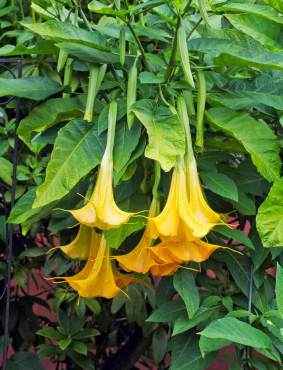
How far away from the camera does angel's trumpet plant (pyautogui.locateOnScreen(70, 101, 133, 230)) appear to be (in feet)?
4.51

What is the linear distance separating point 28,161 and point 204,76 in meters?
0.80

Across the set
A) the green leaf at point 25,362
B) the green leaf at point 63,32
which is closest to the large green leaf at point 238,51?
the green leaf at point 63,32

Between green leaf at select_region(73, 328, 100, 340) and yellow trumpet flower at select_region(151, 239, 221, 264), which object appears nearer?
yellow trumpet flower at select_region(151, 239, 221, 264)

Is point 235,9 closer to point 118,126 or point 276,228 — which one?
point 118,126

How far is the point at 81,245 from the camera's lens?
1622mm

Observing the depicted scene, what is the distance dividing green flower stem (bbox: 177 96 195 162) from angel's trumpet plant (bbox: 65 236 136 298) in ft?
0.97

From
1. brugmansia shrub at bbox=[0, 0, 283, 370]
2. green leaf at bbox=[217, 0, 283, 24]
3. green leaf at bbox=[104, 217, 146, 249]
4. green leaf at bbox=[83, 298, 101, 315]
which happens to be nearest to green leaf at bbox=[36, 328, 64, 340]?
green leaf at bbox=[83, 298, 101, 315]

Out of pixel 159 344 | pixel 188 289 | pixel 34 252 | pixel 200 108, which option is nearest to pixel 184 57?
pixel 200 108

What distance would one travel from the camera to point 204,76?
1.56m

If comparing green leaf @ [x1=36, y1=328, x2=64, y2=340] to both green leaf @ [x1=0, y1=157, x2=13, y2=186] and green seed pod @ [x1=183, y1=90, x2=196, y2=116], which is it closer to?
green leaf @ [x1=0, y1=157, x2=13, y2=186]

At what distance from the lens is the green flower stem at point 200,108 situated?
1.44 metres

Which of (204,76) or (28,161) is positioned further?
(28,161)

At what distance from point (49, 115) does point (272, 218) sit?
0.56 meters

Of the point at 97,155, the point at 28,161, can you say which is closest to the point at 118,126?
the point at 97,155
